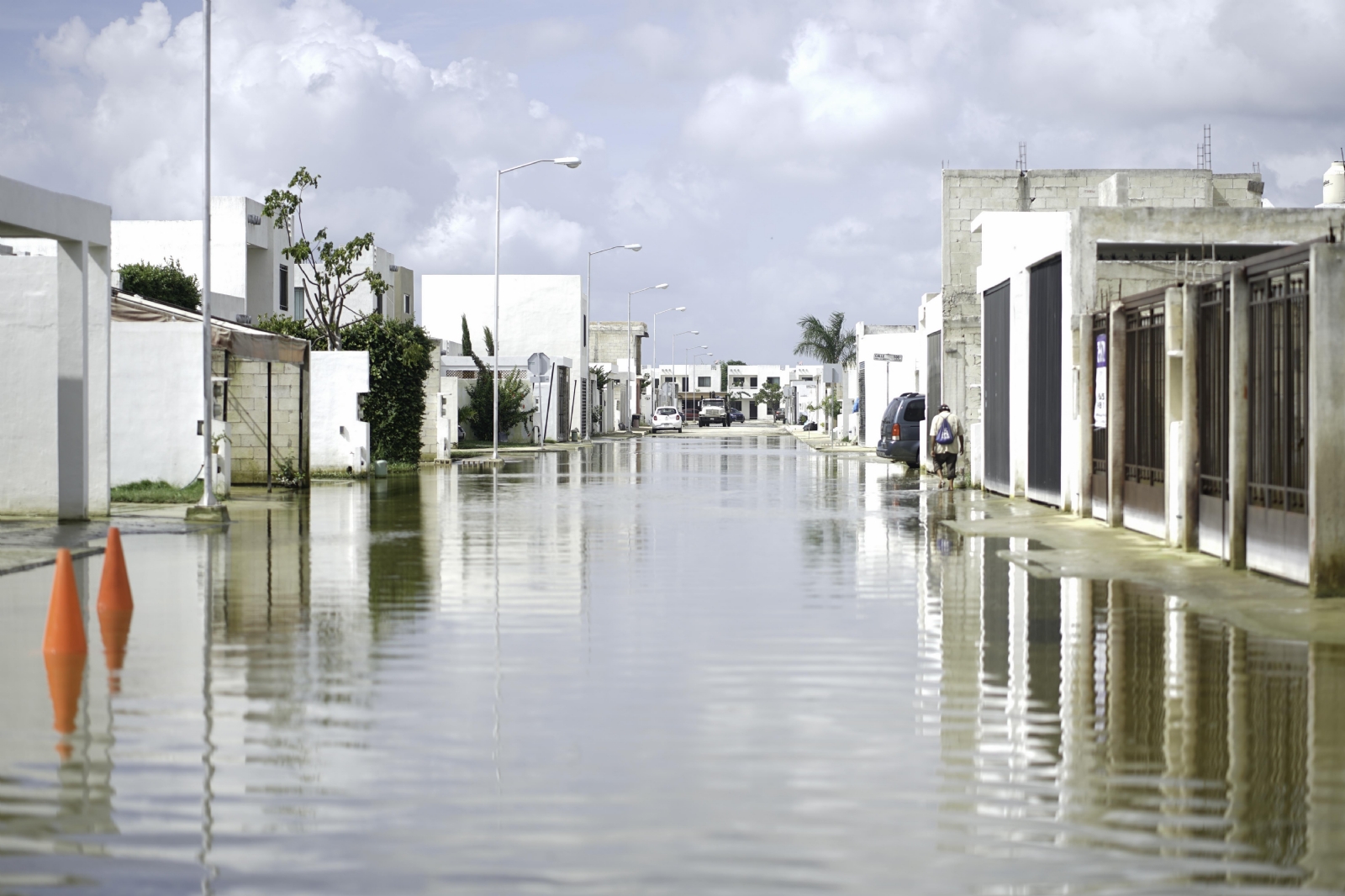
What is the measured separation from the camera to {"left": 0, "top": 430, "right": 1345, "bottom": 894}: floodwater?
638 cm

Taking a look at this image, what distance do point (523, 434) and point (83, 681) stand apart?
6120 centimetres

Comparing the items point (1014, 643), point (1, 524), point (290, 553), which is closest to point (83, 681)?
point (1014, 643)

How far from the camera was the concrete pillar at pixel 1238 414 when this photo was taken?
16.3m

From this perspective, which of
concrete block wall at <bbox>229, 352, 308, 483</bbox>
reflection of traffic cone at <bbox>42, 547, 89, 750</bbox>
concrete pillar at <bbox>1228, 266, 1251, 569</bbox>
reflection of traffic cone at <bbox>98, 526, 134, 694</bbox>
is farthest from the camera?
concrete block wall at <bbox>229, 352, 308, 483</bbox>

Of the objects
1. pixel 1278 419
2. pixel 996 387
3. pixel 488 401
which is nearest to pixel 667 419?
pixel 488 401

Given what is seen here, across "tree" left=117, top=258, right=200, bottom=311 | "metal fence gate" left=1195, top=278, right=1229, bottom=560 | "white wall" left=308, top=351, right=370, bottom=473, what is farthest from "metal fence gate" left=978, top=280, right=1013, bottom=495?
"tree" left=117, top=258, right=200, bottom=311

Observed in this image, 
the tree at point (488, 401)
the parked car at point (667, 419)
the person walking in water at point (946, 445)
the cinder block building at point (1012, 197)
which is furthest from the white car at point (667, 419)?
the person walking in water at point (946, 445)

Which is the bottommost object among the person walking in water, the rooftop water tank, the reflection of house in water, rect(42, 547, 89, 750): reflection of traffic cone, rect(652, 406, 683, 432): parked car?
the reflection of house in water

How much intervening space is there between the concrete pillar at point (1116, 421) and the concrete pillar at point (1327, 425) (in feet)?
27.2

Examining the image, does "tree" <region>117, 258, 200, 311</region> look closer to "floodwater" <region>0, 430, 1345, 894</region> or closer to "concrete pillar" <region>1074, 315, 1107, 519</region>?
"concrete pillar" <region>1074, 315, 1107, 519</region>

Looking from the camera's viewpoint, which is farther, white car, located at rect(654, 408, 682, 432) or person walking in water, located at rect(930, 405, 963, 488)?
white car, located at rect(654, 408, 682, 432)

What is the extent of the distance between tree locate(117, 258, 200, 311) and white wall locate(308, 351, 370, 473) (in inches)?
→ 859

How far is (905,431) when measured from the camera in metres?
44.8

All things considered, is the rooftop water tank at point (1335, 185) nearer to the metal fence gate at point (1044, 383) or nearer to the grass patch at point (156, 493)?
the metal fence gate at point (1044, 383)
